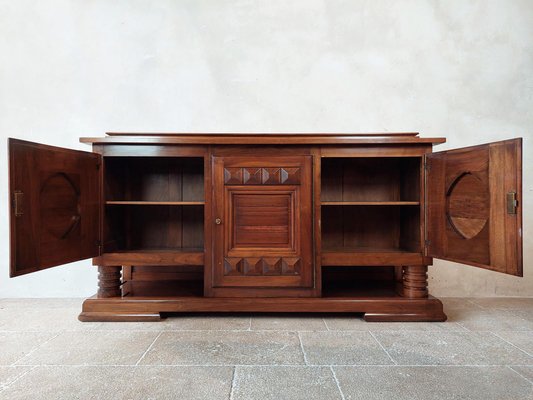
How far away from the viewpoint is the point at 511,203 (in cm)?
117

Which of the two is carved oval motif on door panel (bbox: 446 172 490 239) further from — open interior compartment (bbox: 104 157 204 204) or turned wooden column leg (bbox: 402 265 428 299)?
open interior compartment (bbox: 104 157 204 204)

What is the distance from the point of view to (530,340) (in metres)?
1.35

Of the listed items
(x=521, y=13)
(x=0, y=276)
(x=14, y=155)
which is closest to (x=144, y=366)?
(x=14, y=155)

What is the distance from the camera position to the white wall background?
2033 mm

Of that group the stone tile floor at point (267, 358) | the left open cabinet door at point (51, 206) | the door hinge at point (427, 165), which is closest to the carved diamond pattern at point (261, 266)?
the stone tile floor at point (267, 358)

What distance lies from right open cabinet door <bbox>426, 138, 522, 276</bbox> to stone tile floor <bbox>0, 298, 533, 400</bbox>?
385mm

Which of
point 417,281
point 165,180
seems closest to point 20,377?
point 165,180

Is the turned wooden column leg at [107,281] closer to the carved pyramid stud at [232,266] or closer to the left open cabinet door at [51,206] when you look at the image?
the left open cabinet door at [51,206]

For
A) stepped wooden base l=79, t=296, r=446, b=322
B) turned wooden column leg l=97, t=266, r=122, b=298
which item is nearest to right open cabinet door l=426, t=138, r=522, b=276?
stepped wooden base l=79, t=296, r=446, b=322

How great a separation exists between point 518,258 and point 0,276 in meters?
2.86

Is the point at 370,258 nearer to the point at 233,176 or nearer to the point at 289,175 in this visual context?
the point at 289,175

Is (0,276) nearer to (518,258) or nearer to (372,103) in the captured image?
(372,103)

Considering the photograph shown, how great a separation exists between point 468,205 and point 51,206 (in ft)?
6.00

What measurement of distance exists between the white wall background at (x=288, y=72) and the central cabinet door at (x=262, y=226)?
0.59 m
